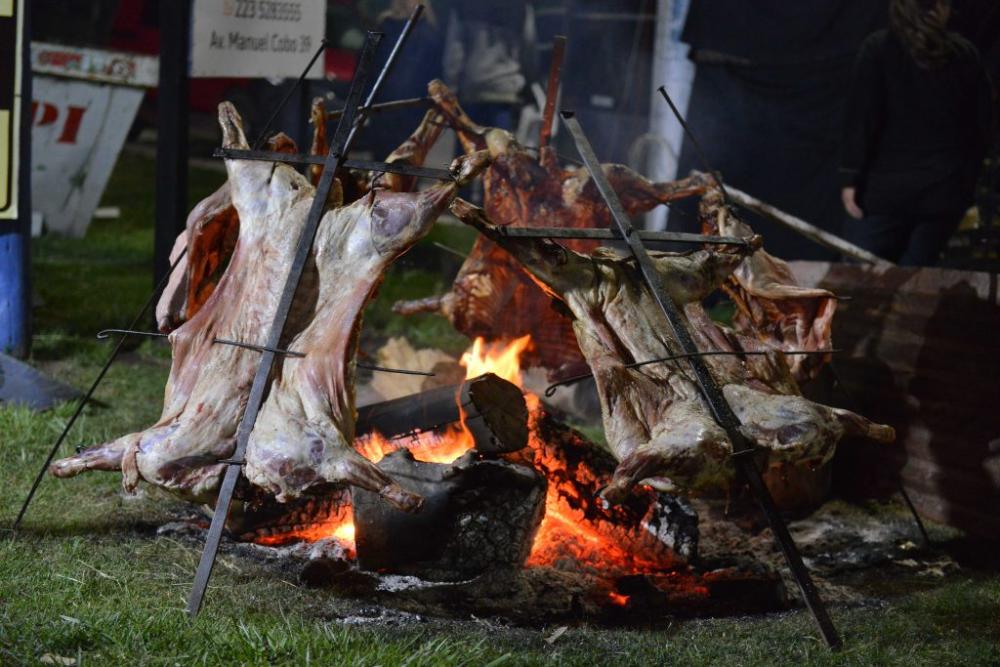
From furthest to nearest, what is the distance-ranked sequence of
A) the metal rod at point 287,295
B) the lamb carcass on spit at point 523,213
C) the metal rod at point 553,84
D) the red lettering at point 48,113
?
the red lettering at point 48,113, the lamb carcass on spit at point 523,213, the metal rod at point 553,84, the metal rod at point 287,295

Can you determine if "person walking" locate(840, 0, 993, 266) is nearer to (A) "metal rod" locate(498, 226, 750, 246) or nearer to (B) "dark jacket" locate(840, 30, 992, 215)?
(B) "dark jacket" locate(840, 30, 992, 215)

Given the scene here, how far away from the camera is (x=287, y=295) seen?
4484 mm

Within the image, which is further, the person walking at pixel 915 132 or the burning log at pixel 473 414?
the person walking at pixel 915 132

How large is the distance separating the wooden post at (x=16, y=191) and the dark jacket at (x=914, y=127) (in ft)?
18.4

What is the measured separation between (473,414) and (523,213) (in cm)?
118

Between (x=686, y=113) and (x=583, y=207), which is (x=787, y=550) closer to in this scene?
(x=583, y=207)

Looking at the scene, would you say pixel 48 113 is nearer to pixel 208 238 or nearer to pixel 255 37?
pixel 255 37

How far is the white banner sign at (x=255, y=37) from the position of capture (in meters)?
8.71

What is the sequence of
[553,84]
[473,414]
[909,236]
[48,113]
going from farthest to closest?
[48,113] → [909,236] → [553,84] → [473,414]

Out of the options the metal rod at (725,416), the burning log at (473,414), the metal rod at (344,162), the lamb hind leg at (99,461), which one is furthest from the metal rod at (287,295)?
the burning log at (473,414)

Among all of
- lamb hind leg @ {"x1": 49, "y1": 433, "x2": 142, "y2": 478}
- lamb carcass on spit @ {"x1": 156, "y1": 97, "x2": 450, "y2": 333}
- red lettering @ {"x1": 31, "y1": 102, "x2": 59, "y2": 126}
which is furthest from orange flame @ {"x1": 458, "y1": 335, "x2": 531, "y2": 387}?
red lettering @ {"x1": 31, "y1": 102, "x2": 59, "y2": 126}

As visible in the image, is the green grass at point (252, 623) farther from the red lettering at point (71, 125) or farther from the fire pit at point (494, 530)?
the red lettering at point (71, 125)

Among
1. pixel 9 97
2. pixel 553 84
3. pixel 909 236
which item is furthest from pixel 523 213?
pixel 9 97

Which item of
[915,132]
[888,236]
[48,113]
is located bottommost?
[48,113]
